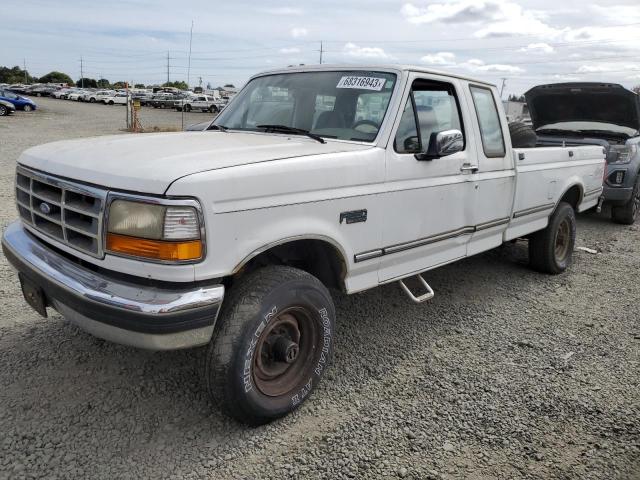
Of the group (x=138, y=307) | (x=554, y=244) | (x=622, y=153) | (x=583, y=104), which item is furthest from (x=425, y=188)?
(x=583, y=104)

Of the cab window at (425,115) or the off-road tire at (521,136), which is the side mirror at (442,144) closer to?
the cab window at (425,115)

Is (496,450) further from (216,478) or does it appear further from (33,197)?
(33,197)

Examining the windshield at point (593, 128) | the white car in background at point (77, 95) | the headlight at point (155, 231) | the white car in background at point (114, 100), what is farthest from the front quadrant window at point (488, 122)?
the white car in background at point (77, 95)

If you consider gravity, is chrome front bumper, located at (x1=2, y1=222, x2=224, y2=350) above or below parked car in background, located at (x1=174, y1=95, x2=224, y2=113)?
below

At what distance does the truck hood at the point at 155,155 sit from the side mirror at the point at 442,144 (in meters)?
0.49

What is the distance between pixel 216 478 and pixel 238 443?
27 centimetres

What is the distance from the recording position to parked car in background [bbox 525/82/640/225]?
8430 mm

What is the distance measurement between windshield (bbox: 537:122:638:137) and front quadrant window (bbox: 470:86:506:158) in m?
5.44

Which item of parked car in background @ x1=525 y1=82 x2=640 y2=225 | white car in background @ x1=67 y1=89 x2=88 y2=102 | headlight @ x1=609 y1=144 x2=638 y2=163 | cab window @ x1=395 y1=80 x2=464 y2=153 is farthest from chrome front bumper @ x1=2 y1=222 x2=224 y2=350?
white car in background @ x1=67 y1=89 x2=88 y2=102

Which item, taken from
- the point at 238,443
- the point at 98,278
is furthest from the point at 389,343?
the point at 98,278

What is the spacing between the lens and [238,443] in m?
2.78

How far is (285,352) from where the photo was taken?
2.90m

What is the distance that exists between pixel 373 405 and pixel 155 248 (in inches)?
64.2

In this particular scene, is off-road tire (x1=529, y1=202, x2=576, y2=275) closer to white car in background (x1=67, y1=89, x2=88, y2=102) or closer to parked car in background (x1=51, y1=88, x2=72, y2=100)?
white car in background (x1=67, y1=89, x2=88, y2=102)
